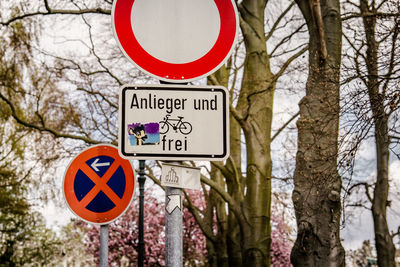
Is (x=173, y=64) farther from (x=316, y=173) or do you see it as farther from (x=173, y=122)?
(x=316, y=173)

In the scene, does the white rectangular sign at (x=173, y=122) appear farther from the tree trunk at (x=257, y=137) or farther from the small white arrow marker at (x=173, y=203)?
the tree trunk at (x=257, y=137)

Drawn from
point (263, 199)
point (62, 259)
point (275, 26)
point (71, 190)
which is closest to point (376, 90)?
point (71, 190)

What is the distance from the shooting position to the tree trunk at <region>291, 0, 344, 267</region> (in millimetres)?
7961

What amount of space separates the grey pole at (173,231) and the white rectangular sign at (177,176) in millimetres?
52

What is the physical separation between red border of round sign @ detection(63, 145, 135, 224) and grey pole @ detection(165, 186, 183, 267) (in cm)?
215

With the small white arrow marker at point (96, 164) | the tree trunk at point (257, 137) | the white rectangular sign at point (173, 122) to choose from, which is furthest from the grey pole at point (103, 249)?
the tree trunk at point (257, 137)

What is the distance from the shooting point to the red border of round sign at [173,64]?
265 cm

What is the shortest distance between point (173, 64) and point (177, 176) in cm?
56

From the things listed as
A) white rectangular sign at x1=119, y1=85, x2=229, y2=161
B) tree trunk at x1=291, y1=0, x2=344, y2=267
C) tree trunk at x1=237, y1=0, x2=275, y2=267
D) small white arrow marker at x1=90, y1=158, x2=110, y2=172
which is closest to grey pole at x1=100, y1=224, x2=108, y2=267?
small white arrow marker at x1=90, y1=158, x2=110, y2=172

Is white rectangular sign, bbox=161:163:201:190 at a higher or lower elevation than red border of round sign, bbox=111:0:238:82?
lower

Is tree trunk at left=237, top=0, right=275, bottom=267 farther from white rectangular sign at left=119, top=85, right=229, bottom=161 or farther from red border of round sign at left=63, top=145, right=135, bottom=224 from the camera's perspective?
white rectangular sign at left=119, top=85, right=229, bottom=161

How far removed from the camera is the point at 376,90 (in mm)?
6051

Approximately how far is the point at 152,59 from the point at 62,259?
39548 mm

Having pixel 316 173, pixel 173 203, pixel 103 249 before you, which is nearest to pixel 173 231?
pixel 173 203
